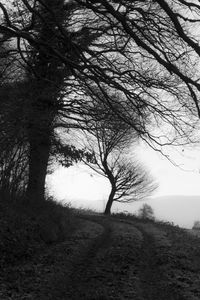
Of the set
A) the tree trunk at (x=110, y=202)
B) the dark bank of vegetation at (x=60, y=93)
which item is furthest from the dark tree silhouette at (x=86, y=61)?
the tree trunk at (x=110, y=202)

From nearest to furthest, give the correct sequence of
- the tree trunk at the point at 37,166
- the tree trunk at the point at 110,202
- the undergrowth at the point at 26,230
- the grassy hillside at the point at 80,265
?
the grassy hillside at the point at 80,265, the undergrowth at the point at 26,230, the tree trunk at the point at 37,166, the tree trunk at the point at 110,202

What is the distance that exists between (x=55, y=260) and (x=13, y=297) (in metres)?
3.36

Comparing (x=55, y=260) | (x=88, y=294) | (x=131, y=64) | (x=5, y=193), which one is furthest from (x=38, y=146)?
(x=88, y=294)

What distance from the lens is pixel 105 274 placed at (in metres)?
9.79

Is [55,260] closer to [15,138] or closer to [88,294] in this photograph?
[88,294]

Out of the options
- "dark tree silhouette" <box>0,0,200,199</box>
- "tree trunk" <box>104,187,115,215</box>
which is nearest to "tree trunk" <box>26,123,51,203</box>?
"dark tree silhouette" <box>0,0,200,199</box>

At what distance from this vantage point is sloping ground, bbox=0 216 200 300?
8102mm

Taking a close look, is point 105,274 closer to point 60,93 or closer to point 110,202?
point 60,93

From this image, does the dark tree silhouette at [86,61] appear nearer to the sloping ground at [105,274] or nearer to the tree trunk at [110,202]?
the sloping ground at [105,274]

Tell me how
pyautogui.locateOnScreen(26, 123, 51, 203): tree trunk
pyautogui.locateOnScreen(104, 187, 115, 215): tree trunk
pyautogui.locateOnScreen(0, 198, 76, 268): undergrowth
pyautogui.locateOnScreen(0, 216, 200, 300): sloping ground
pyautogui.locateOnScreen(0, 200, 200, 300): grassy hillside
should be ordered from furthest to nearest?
pyautogui.locateOnScreen(104, 187, 115, 215): tree trunk < pyautogui.locateOnScreen(26, 123, 51, 203): tree trunk < pyautogui.locateOnScreen(0, 198, 76, 268): undergrowth < pyautogui.locateOnScreen(0, 200, 200, 300): grassy hillside < pyautogui.locateOnScreen(0, 216, 200, 300): sloping ground

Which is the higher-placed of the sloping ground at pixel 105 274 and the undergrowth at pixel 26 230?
the undergrowth at pixel 26 230

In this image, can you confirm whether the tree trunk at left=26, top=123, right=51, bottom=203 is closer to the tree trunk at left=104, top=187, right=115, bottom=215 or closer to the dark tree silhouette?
the dark tree silhouette

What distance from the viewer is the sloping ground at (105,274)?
8.10 meters

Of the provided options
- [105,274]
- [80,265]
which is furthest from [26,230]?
[105,274]
